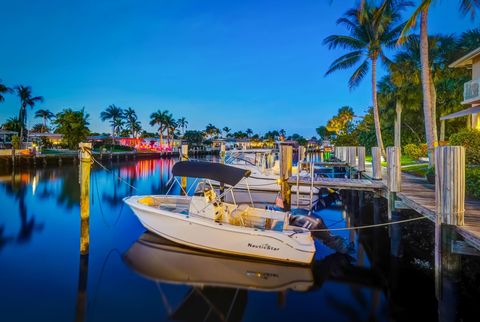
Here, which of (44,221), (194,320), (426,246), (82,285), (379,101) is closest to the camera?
(194,320)

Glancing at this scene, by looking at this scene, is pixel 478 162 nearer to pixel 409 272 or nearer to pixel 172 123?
pixel 409 272

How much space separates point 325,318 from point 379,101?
3574 cm

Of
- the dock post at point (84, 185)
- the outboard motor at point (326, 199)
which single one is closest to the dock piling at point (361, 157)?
the outboard motor at point (326, 199)

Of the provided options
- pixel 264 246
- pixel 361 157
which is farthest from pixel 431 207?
pixel 361 157

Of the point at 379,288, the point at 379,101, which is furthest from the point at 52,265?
the point at 379,101

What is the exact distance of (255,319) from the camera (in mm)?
6297

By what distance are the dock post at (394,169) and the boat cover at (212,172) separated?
4.26 metres

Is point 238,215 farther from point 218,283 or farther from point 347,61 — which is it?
point 347,61

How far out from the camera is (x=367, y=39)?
23438mm

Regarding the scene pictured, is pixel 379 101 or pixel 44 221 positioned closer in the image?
pixel 44 221

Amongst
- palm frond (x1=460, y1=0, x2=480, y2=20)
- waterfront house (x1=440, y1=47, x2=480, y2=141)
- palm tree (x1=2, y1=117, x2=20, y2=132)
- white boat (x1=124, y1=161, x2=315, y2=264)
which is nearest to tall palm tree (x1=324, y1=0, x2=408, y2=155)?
waterfront house (x1=440, y1=47, x2=480, y2=141)

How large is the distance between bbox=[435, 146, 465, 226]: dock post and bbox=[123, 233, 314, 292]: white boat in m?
3.71

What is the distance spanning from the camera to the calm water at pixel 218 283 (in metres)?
6.43

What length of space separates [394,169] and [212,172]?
17.6 feet
